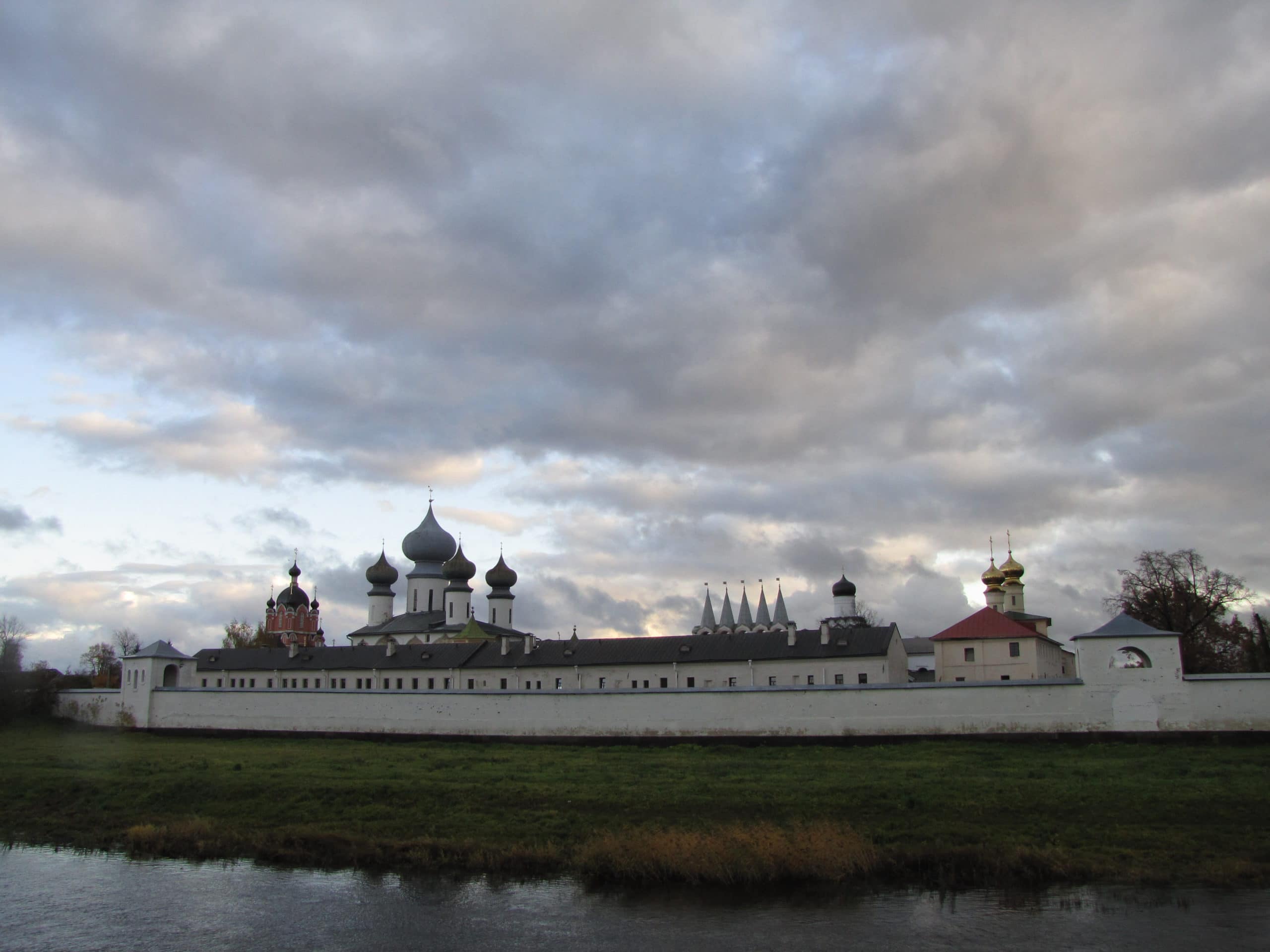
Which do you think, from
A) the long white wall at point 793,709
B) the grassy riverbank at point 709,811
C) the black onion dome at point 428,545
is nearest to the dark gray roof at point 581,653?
the long white wall at point 793,709

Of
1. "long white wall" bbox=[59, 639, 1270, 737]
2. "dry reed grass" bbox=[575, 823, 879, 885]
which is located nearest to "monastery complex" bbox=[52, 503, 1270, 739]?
"long white wall" bbox=[59, 639, 1270, 737]

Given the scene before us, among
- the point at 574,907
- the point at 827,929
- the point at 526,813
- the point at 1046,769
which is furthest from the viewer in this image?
the point at 1046,769

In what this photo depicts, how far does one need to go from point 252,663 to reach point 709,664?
2729cm

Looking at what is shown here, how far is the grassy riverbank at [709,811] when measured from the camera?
18.6m

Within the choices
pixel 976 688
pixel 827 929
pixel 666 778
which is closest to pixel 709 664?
pixel 976 688

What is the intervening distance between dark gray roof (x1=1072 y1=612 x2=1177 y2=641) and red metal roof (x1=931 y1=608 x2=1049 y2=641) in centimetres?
1555

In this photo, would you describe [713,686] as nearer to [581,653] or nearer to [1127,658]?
[581,653]

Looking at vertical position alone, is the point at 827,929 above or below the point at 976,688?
below

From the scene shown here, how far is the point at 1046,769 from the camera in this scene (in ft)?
87.4

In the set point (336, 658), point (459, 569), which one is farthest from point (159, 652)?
point (459, 569)

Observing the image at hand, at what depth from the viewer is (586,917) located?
16.3 meters

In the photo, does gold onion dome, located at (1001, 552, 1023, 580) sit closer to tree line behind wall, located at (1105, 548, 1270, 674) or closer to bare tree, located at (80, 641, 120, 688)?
tree line behind wall, located at (1105, 548, 1270, 674)

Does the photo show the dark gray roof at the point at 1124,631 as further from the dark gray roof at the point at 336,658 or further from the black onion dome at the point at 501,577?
the black onion dome at the point at 501,577

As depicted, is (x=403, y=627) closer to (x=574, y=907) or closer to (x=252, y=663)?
(x=252, y=663)
